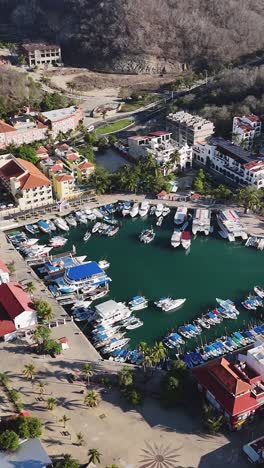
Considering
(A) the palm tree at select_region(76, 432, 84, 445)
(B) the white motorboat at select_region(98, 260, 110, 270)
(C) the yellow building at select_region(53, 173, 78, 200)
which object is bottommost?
(A) the palm tree at select_region(76, 432, 84, 445)

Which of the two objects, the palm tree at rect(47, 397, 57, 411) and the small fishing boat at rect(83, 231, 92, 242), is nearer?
the palm tree at rect(47, 397, 57, 411)

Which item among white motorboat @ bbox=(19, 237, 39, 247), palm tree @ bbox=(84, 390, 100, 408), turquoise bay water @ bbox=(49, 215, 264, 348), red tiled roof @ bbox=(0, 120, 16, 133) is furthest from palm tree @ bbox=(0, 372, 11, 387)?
red tiled roof @ bbox=(0, 120, 16, 133)

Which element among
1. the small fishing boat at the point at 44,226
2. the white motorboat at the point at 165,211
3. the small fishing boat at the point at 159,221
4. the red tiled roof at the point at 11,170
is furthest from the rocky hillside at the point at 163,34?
the small fishing boat at the point at 44,226

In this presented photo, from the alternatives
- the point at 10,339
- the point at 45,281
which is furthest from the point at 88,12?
the point at 10,339

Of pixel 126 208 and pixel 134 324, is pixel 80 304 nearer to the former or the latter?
pixel 134 324

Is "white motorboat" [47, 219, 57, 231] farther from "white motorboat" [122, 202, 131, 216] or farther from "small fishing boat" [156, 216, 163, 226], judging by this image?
"small fishing boat" [156, 216, 163, 226]

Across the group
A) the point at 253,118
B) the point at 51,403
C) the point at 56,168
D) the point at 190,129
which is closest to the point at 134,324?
the point at 51,403

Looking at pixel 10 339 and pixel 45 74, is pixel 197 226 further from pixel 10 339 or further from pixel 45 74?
pixel 45 74
